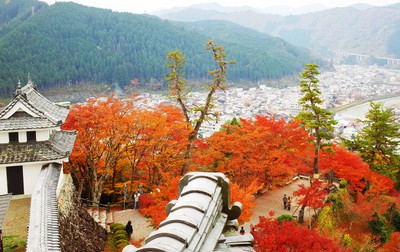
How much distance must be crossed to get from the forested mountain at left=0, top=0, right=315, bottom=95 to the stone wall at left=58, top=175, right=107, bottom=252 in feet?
295

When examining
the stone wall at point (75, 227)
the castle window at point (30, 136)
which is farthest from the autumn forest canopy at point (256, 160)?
the castle window at point (30, 136)

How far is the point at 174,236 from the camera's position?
411 cm

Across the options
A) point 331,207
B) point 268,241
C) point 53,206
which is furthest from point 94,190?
point 331,207

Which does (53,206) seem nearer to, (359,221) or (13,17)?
(359,221)

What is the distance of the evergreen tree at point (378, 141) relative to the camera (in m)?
30.3

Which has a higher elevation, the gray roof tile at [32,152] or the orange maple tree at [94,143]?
the gray roof tile at [32,152]

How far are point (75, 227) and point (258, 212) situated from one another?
42.9 feet

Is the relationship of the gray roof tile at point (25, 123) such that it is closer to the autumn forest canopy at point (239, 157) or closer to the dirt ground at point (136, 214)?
the dirt ground at point (136, 214)

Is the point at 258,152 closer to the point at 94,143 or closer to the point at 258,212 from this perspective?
the point at 258,212

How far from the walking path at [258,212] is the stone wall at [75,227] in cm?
200

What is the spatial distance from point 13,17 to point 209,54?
87.5 metres

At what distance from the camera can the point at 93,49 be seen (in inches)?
5719

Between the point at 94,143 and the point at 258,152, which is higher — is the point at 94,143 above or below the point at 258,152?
above

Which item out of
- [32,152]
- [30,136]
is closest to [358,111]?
[30,136]
